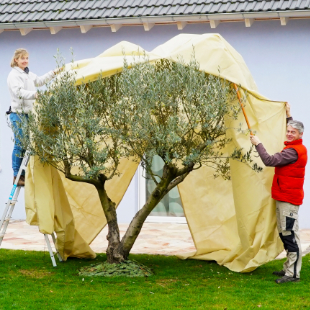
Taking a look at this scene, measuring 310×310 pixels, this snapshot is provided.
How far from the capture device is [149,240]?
1029 cm

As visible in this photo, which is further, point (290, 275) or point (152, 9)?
point (152, 9)

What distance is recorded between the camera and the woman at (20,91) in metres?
7.36

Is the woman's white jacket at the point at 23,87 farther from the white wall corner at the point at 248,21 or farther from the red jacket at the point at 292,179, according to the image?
the white wall corner at the point at 248,21

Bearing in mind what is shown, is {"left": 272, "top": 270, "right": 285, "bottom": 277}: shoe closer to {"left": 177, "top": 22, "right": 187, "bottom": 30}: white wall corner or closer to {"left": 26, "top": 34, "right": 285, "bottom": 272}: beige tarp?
{"left": 26, "top": 34, "right": 285, "bottom": 272}: beige tarp

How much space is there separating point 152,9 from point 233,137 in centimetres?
513

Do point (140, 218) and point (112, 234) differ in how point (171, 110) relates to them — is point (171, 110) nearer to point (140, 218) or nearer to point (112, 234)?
point (140, 218)

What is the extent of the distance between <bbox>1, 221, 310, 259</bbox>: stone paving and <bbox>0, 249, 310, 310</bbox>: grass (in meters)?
1.10

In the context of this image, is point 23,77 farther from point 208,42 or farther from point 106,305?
point 106,305

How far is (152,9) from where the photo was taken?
11.5m

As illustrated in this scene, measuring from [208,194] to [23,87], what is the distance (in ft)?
9.69

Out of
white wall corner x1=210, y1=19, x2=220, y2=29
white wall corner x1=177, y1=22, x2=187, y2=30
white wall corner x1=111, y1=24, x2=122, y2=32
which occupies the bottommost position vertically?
white wall corner x1=210, y1=19, x2=220, y2=29

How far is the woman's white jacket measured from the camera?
24.2ft

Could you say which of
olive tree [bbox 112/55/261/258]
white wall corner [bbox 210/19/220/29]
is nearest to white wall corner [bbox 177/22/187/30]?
white wall corner [bbox 210/19/220/29]

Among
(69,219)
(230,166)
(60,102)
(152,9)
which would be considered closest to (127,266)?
(69,219)
